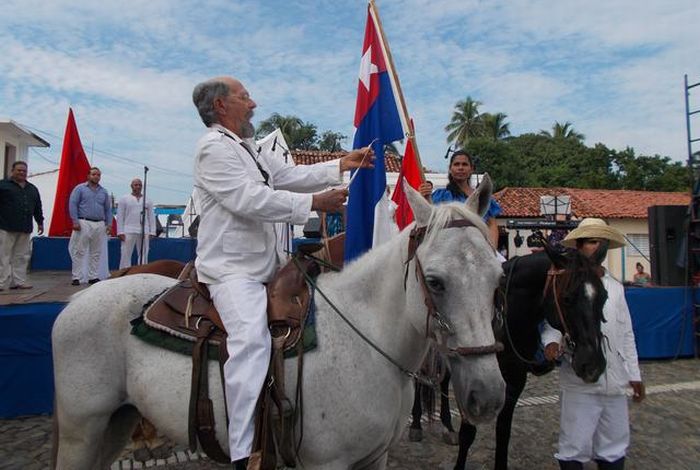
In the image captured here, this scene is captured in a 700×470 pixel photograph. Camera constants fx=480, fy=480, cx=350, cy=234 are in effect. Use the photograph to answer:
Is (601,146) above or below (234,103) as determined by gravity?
above

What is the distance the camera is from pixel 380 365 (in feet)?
7.11

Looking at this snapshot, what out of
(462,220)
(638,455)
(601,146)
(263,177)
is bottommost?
(638,455)

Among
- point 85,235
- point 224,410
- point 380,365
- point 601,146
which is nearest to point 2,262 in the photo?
point 85,235

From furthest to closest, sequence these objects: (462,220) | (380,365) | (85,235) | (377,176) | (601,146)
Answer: (601,146)
(85,235)
(377,176)
(380,365)
(462,220)

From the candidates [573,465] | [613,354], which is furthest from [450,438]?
[613,354]

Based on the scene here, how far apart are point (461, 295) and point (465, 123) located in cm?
4662

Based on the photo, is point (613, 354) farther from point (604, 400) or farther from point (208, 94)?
point (208, 94)

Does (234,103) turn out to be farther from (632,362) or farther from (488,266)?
(632,362)

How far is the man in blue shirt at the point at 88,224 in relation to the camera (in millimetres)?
8211

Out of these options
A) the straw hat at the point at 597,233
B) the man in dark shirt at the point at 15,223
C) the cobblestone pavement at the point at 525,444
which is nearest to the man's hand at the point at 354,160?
the straw hat at the point at 597,233

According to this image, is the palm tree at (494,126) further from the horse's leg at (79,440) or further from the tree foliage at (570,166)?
the horse's leg at (79,440)

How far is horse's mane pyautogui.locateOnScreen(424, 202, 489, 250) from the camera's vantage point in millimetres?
1976

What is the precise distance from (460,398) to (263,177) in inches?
57.1

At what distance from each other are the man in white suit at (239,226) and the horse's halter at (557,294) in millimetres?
1772
